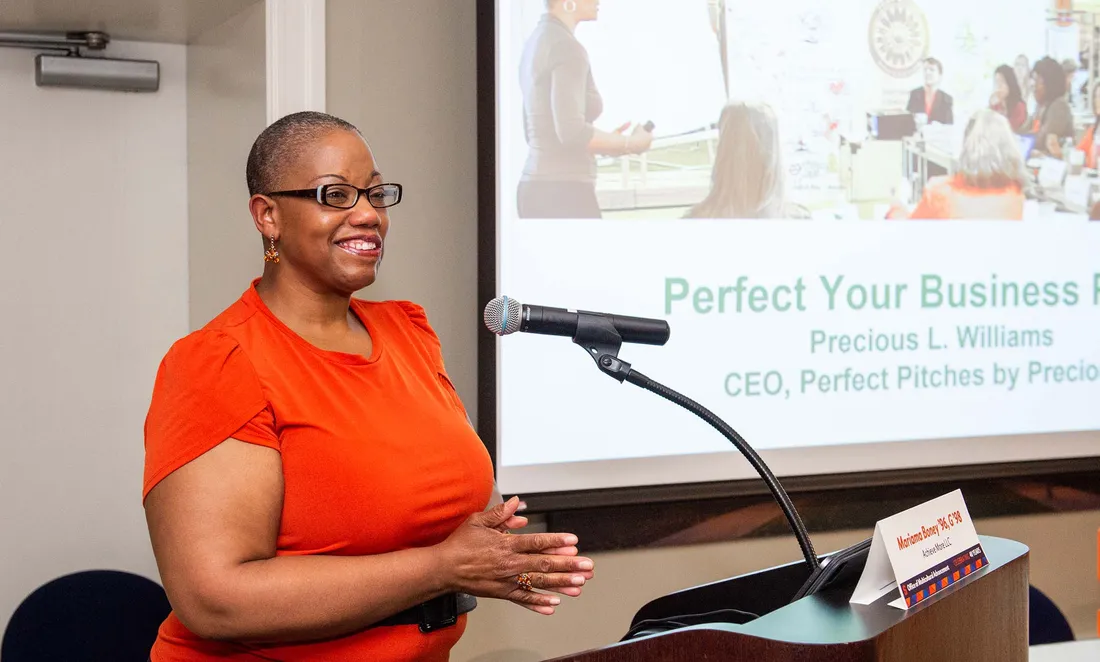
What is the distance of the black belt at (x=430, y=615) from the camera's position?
151cm

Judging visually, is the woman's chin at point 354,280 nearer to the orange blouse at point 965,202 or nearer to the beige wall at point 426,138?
the beige wall at point 426,138

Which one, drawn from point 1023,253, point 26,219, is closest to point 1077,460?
point 1023,253

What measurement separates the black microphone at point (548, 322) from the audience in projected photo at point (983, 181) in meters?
1.76

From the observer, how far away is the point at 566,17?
2572 mm

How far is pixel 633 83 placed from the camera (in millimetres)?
2635

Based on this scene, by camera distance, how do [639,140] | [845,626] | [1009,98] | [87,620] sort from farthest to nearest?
[1009,98], [639,140], [87,620], [845,626]

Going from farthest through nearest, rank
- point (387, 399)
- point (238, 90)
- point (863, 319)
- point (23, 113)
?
1. point (863, 319)
2. point (23, 113)
3. point (238, 90)
4. point (387, 399)

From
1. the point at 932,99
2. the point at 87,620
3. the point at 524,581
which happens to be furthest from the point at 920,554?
the point at 932,99

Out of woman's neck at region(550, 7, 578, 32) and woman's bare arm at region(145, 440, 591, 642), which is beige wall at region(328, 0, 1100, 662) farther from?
woman's bare arm at region(145, 440, 591, 642)

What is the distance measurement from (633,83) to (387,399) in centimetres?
137

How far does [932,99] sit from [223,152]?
74.9 inches

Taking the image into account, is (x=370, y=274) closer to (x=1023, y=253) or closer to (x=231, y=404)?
(x=231, y=404)

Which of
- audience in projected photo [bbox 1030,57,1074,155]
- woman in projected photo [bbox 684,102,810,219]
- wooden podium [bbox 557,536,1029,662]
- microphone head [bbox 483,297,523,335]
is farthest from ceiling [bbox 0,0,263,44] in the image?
audience in projected photo [bbox 1030,57,1074,155]

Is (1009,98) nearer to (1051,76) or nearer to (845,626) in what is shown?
(1051,76)
